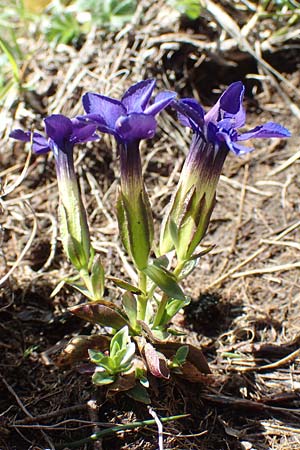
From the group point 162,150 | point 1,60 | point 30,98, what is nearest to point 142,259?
point 162,150

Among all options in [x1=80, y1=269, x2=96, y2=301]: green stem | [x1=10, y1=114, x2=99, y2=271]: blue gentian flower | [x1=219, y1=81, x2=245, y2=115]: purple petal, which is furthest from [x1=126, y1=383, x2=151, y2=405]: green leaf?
[x1=219, y1=81, x2=245, y2=115]: purple petal

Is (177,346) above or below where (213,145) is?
below

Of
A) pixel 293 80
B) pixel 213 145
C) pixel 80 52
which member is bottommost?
pixel 213 145

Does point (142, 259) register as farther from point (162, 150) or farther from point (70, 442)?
point (162, 150)

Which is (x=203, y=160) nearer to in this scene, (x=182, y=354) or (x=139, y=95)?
(x=139, y=95)

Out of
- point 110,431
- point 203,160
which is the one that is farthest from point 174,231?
point 110,431

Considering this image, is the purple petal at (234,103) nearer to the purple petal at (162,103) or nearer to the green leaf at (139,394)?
the purple petal at (162,103)
